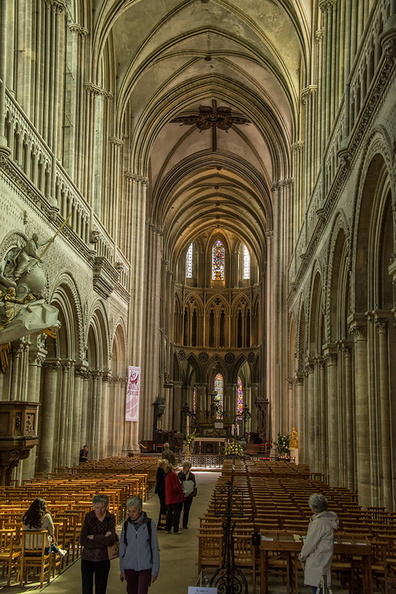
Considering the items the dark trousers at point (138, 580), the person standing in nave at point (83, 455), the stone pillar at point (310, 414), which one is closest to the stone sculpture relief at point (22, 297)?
the dark trousers at point (138, 580)

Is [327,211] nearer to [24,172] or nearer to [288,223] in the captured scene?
[24,172]

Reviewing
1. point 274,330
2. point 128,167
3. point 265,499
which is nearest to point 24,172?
point 265,499

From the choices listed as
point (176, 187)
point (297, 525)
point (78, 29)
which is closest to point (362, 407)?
point (297, 525)

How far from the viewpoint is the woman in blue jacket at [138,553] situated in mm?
6410

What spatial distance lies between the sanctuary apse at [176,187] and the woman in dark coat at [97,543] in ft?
19.8

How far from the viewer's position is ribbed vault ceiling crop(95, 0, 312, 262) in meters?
28.9

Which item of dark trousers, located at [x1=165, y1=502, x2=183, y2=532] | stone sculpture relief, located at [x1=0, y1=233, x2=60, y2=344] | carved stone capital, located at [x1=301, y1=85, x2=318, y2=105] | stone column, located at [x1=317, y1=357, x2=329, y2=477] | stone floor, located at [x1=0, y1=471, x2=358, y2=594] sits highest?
carved stone capital, located at [x1=301, y1=85, x2=318, y2=105]

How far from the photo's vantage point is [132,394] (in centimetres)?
3091

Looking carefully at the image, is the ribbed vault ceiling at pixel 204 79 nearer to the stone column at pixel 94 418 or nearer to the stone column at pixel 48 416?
the stone column at pixel 94 418

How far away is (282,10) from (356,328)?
55.2 feet

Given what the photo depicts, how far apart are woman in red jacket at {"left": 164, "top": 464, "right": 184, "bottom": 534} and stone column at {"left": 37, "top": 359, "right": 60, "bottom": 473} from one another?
730 cm

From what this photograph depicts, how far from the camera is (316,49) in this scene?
2444 cm

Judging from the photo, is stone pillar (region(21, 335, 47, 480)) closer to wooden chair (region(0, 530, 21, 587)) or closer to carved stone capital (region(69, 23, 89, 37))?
wooden chair (region(0, 530, 21, 587))

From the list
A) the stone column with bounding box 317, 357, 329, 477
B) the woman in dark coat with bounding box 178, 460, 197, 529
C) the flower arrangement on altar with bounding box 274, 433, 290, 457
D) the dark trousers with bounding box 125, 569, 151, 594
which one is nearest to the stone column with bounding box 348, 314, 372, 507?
the woman in dark coat with bounding box 178, 460, 197, 529
